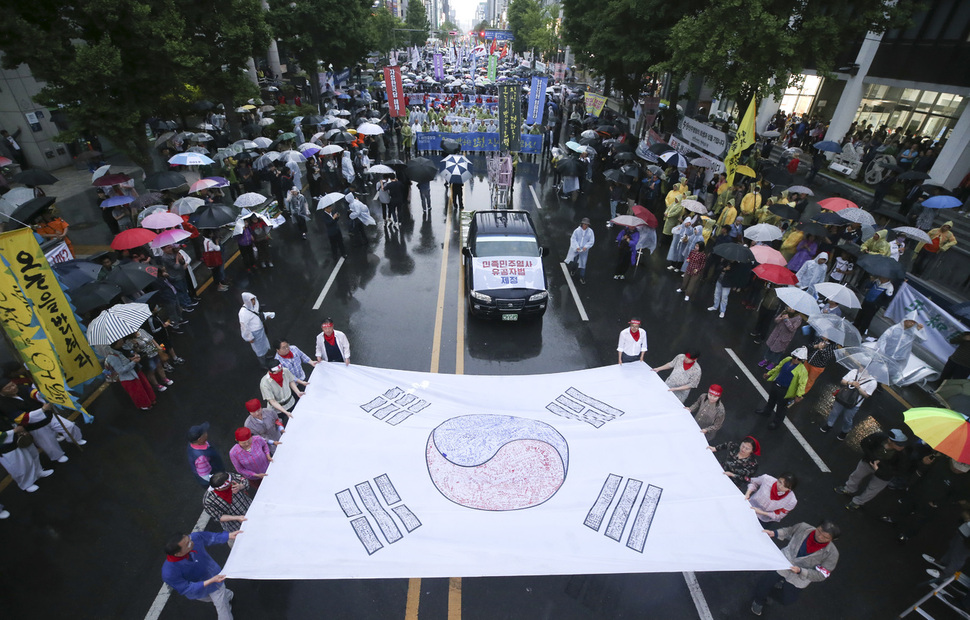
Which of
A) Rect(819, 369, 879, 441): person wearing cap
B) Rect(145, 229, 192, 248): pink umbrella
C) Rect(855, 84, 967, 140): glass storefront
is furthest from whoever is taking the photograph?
Rect(855, 84, 967, 140): glass storefront

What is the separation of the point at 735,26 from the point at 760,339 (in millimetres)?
10371

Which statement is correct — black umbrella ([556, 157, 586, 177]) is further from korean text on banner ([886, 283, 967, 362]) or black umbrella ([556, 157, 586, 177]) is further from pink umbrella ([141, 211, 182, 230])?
pink umbrella ([141, 211, 182, 230])

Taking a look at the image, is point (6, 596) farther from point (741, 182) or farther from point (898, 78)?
point (898, 78)

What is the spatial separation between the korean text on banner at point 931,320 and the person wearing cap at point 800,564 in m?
6.43

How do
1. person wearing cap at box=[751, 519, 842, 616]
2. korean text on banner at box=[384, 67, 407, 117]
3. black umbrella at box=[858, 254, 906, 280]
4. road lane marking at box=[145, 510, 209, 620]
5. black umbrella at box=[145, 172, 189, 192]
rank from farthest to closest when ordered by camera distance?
1. korean text on banner at box=[384, 67, 407, 117]
2. black umbrella at box=[145, 172, 189, 192]
3. black umbrella at box=[858, 254, 906, 280]
4. road lane marking at box=[145, 510, 209, 620]
5. person wearing cap at box=[751, 519, 842, 616]

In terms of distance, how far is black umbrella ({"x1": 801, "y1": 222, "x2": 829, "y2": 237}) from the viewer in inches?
436

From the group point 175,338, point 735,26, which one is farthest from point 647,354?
point 735,26

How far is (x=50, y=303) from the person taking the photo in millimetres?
6746

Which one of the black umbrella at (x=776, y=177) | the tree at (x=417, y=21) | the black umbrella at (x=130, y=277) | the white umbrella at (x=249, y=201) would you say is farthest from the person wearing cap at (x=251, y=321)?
the tree at (x=417, y=21)

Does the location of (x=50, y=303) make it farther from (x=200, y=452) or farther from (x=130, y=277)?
(x=200, y=452)

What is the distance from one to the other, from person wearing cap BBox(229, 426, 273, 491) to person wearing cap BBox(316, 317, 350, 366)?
179 cm

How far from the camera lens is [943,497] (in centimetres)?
725

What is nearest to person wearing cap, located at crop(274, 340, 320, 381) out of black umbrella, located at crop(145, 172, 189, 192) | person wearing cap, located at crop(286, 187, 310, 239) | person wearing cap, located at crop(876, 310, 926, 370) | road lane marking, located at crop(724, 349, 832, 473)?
road lane marking, located at crop(724, 349, 832, 473)

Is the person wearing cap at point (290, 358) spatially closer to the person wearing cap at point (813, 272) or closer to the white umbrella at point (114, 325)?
the white umbrella at point (114, 325)
